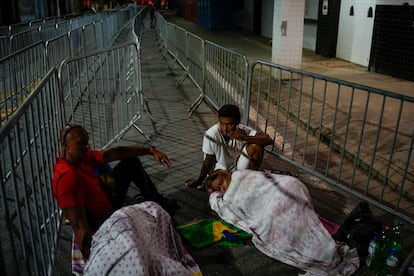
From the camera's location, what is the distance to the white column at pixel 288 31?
31.8ft

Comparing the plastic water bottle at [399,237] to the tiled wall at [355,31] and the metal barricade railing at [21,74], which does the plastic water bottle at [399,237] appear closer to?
the metal barricade railing at [21,74]

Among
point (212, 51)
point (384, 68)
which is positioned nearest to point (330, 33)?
point (384, 68)

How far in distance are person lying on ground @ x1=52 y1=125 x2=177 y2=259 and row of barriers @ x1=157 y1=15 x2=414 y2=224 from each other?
1.96 meters

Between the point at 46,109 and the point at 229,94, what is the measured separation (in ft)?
12.1

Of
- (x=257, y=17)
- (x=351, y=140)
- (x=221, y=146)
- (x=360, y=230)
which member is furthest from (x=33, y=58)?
(x=257, y=17)

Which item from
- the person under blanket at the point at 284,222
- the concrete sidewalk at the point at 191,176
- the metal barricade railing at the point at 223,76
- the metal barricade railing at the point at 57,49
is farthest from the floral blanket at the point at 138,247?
the metal barricade railing at the point at 57,49

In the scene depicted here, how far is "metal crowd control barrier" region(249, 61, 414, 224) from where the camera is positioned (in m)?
4.11

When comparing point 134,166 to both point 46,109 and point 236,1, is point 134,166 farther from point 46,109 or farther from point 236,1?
point 236,1

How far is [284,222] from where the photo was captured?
3256mm

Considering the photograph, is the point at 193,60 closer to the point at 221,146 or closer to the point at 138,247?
the point at 221,146

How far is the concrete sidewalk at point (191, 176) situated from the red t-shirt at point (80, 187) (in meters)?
0.53

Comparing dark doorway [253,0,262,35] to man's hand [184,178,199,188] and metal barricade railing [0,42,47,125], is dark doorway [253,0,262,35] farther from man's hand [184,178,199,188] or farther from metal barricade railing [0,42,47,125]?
man's hand [184,178,199,188]

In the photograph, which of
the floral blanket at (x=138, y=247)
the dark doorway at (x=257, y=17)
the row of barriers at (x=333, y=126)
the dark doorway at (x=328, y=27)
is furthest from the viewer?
the dark doorway at (x=257, y=17)

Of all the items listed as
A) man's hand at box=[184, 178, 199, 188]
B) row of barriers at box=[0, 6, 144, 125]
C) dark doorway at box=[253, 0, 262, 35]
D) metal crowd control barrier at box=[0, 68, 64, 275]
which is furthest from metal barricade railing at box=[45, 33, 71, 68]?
dark doorway at box=[253, 0, 262, 35]
